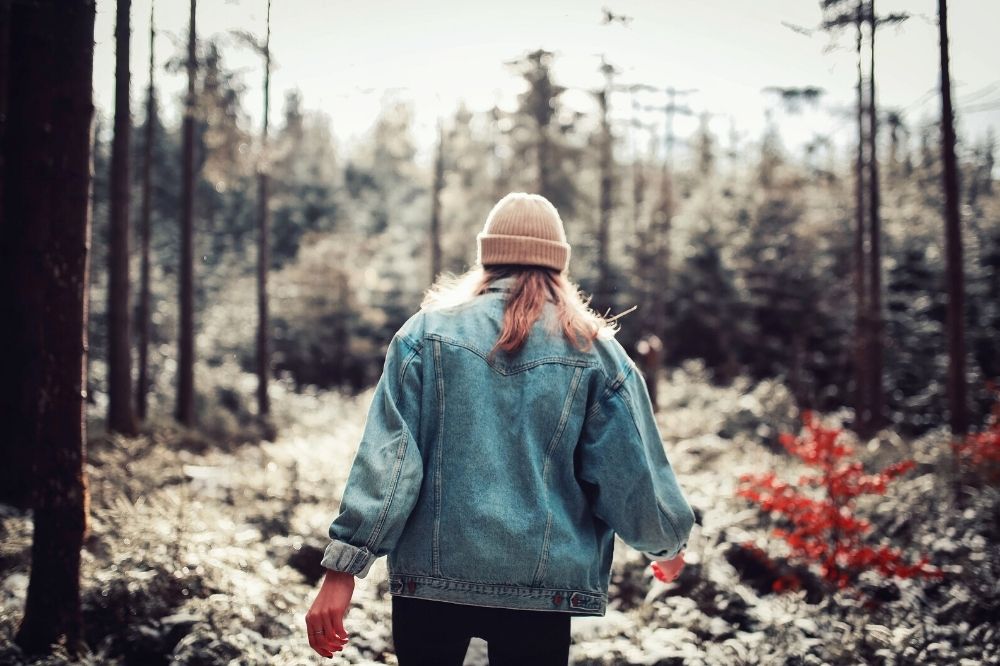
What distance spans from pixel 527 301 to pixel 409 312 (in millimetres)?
28599

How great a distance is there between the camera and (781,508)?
21.8 feet

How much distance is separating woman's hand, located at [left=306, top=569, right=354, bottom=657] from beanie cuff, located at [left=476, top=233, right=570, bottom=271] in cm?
112

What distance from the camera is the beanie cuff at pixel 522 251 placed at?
2441 mm

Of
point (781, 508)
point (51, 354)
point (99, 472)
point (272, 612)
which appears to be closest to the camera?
point (51, 354)

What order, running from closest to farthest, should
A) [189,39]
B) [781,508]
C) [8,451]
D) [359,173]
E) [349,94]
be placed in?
1. [781,508]
2. [8,451]
3. [189,39]
4. [349,94]
5. [359,173]

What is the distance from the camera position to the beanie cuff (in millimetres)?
2441

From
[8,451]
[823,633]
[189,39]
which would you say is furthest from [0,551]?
[189,39]

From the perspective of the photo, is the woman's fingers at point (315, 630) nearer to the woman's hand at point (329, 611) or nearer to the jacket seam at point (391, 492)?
the woman's hand at point (329, 611)

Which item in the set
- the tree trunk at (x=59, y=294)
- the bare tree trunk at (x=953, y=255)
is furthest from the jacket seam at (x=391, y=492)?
the bare tree trunk at (x=953, y=255)

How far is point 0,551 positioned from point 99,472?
9.12ft

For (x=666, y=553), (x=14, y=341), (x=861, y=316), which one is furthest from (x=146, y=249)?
(x=666, y=553)

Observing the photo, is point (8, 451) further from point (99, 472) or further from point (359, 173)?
point (359, 173)

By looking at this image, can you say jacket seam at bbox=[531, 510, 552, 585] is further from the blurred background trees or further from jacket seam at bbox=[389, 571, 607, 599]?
the blurred background trees

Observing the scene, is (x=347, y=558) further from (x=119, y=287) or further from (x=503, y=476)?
(x=119, y=287)
